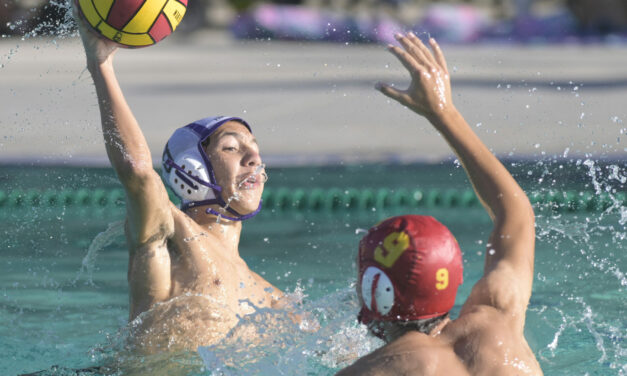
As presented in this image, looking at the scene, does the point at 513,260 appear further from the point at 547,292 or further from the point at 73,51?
the point at 73,51

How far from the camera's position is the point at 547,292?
427cm

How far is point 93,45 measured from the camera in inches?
90.8

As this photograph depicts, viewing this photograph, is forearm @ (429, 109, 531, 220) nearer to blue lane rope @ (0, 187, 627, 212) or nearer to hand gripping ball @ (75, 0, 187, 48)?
hand gripping ball @ (75, 0, 187, 48)

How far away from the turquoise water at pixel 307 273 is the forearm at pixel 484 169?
947 millimetres

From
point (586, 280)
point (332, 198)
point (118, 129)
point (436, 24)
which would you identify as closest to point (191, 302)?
point (118, 129)

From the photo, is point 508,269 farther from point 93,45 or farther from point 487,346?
point 93,45

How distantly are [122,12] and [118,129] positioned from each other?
0.39m

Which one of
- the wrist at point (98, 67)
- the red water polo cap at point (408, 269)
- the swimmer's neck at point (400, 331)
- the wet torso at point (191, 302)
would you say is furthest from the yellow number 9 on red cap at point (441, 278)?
the wet torso at point (191, 302)

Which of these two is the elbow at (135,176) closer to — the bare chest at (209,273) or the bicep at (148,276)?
the bicep at (148,276)

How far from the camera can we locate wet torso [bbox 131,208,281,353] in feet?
→ 8.88

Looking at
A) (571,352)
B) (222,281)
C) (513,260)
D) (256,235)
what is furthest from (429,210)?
(513,260)

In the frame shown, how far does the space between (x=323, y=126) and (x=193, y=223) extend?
5365mm

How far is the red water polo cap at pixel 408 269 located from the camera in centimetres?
170

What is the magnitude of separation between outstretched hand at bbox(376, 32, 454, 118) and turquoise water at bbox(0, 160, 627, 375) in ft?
3.38
